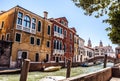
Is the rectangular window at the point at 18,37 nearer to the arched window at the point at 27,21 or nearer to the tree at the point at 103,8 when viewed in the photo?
the arched window at the point at 27,21

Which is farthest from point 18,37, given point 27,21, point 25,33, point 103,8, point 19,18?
point 103,8

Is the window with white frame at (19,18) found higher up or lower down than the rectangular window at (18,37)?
higher up

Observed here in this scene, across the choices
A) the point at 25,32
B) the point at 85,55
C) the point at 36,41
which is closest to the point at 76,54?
the point at 85,55

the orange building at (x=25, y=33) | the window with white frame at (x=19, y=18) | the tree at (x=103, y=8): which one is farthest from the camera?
the window with white frame at (x=19, y=18)

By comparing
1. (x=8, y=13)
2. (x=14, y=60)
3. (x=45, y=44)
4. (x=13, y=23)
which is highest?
(x=8, y=13)

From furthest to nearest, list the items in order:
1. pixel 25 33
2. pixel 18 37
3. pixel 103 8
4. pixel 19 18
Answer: pixel 25 33
pixel 19 18
pixel 18 37
pixel 103 8

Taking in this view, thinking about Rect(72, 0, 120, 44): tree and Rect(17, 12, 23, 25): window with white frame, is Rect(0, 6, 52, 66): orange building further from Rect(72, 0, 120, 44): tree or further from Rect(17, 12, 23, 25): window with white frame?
Rect(72, 0, 120, 44): tree

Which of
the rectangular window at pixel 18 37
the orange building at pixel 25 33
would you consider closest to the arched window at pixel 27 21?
the orange building at pixel 25 33

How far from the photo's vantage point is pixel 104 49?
9094cm

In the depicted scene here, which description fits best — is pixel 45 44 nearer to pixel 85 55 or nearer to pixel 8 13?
pixel 8 13

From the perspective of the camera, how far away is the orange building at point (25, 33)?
20531 millimetres

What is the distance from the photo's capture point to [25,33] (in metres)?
22.0

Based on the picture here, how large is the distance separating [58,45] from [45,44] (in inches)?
194

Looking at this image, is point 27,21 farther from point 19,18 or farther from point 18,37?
point 18,37
